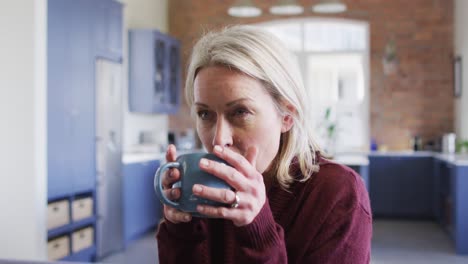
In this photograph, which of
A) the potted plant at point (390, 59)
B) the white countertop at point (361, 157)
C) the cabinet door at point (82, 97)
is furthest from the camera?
the potted plant at point (390, 59)

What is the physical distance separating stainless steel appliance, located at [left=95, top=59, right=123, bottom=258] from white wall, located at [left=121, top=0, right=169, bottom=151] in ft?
4.66

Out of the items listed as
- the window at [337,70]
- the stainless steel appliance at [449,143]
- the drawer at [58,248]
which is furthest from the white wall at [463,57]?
the drawer at [58,248]

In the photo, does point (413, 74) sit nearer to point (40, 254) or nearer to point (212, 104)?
point (40, 254)

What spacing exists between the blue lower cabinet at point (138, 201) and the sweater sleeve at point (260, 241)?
4.13 m

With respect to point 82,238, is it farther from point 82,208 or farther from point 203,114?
point 203,114

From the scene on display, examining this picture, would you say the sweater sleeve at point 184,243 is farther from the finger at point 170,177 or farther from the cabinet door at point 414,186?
the cabinet door at point 414,186

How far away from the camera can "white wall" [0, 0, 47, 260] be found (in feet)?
11.5

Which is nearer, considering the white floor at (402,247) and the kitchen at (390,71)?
the white floor at (402,247)

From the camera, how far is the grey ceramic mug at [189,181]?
2.58 feet

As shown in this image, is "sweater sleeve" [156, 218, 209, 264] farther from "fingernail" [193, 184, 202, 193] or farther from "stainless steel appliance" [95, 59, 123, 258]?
"stainless steel appliance" [95, 59, 123, 258]

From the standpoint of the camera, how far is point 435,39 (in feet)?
21.9

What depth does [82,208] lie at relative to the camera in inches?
162

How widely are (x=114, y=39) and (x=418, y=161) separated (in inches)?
151

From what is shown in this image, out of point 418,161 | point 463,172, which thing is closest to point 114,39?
point 463,172
